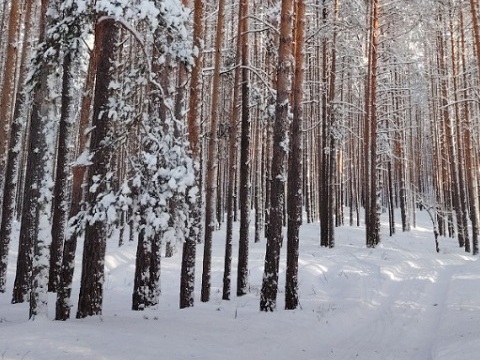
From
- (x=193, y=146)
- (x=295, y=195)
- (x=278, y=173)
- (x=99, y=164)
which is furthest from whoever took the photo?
(x=193, y=146)

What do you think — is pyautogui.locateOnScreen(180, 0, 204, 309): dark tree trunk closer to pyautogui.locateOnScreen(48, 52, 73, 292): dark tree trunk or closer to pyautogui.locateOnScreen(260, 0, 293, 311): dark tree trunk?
pyautogui.locateOnScreen(260, 0, 293, 311): dark tree trunk

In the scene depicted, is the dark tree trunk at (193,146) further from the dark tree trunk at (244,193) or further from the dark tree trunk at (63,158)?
the dark tree trunk at (63,158)

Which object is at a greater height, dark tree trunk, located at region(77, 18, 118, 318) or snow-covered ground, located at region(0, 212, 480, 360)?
dark tree trunk, located at region(77, 18, 118, 318)

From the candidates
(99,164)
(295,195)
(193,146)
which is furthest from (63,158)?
(295,195)

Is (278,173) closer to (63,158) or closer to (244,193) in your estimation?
(244,193)

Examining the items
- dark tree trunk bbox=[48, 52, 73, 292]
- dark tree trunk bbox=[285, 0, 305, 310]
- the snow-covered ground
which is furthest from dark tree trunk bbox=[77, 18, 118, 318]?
dark tree trunk bbox=[285, 0, 305, 310]

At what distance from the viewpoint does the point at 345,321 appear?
8711 millimetres

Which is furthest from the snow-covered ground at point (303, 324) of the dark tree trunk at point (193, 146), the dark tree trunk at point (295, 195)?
the dark tree trunk at point (193, 146)

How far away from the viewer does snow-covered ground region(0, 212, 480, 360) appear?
5.90 meters

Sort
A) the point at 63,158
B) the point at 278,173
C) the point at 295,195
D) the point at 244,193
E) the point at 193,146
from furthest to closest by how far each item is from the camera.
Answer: the point at 244,193 < the point at 193,146 < the point at 295,195 < the point at 278,173 < the point at 63,158

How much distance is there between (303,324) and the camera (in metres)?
8.27

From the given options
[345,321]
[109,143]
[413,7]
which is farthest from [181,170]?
[413,7]

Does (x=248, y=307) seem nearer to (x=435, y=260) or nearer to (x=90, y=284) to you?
(x=90, y=284)

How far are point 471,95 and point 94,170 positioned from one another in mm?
30788
